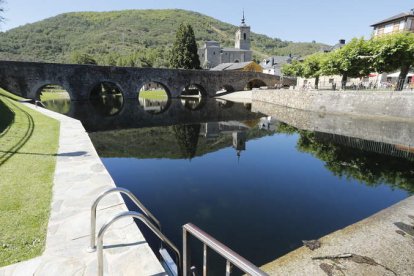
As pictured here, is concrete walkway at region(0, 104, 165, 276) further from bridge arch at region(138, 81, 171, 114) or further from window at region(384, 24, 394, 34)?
window at region(384, 24, 394, 34)

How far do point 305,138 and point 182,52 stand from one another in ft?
135

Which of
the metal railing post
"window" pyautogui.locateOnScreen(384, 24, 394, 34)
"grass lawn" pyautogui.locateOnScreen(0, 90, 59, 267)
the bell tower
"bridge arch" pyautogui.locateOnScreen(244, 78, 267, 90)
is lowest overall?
"grass lawn" pyautogui.locateOnScreen(0, 90, 59, 267)

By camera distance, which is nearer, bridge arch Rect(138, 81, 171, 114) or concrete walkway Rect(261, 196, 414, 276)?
concrete walkway Rect(261, 196, 414, 276)

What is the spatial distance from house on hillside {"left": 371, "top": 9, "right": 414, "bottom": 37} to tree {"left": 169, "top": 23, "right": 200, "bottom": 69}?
33831 mm

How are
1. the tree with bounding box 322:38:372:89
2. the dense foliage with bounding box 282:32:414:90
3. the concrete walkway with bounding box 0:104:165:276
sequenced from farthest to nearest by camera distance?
the tree with bounding box 322:38:372:89 → the dense foliage with bounding box 282:32:414:90 → the concrete walkway with bounding box 0:104:165:276

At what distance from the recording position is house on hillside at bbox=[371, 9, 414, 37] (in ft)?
135

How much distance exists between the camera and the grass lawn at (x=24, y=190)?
3.88 m

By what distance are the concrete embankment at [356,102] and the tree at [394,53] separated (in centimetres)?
429

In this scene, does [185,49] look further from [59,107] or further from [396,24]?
[396,24]

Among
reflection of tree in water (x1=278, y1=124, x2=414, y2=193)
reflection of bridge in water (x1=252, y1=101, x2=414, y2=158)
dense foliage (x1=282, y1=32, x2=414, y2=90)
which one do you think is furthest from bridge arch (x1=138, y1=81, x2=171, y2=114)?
dense foliage (x1=282, y1=32, x2=414, y2=90)

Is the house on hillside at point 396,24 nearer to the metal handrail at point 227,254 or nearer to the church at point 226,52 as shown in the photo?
the church at point 226,52

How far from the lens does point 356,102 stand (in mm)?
24812

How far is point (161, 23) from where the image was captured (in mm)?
199375

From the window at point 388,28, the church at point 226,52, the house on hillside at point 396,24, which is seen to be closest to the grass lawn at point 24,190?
the house on hillside at point 396,24
